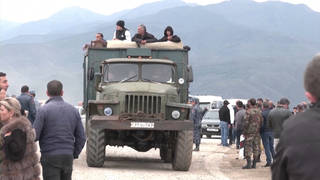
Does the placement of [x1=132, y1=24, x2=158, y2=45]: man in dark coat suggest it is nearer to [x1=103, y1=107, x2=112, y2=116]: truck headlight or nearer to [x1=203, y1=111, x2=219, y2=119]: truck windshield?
[x1=103, y1=107, x2=112, y2=116]: truck headlight

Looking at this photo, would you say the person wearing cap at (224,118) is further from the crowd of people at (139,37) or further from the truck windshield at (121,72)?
the truck windshield at (121,72)

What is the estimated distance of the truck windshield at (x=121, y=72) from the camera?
1747cm

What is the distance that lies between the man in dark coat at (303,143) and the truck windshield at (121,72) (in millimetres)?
13284

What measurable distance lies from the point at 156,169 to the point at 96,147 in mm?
1693

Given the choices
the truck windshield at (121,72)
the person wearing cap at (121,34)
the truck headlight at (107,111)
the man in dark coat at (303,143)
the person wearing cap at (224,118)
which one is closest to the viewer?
the man in dark coat at (303,143)

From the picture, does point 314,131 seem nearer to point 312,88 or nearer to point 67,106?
point 312,88

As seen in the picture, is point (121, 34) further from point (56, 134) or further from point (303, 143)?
point (303, 143)

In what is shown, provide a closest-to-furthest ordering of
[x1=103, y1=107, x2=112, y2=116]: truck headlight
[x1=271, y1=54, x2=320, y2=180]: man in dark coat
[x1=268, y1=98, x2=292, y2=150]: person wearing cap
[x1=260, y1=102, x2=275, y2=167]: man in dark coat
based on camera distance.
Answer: [x1=271, y1=54, x2=320, y2=180]: man in dark coat, [x1=103, y1=107, x2=112, y2=116]: truck headlight, [x1=268, y1=98, x2=292, y2=150]: person wearing cap, [x1=260, y1=102, x2=275, y2=167]: man in dark coat

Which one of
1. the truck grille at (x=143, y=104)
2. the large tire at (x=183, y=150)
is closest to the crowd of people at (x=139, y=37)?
the truck grille at (x=143, y=104)

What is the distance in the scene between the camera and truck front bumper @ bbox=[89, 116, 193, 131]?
16094mm

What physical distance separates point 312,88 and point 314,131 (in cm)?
23

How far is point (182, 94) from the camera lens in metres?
17.9

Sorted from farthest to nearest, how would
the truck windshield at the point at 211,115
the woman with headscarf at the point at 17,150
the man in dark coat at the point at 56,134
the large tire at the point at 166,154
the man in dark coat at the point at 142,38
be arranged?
the truck windshield at the point at 211,115 → the large tire at the point at 166,154 → the man in dark coat at the point at 142,38 → the man in dark coat at the point at 56,134 → the woman with headscarf at the point at 17,150

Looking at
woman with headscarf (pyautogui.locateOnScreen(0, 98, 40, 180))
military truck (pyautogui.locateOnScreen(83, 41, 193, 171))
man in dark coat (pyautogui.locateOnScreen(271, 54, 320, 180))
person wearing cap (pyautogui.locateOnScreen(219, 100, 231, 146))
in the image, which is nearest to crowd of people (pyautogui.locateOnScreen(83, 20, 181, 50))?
military truck (pyautogui.locateOnScreen(83, 41, 193, 171))
